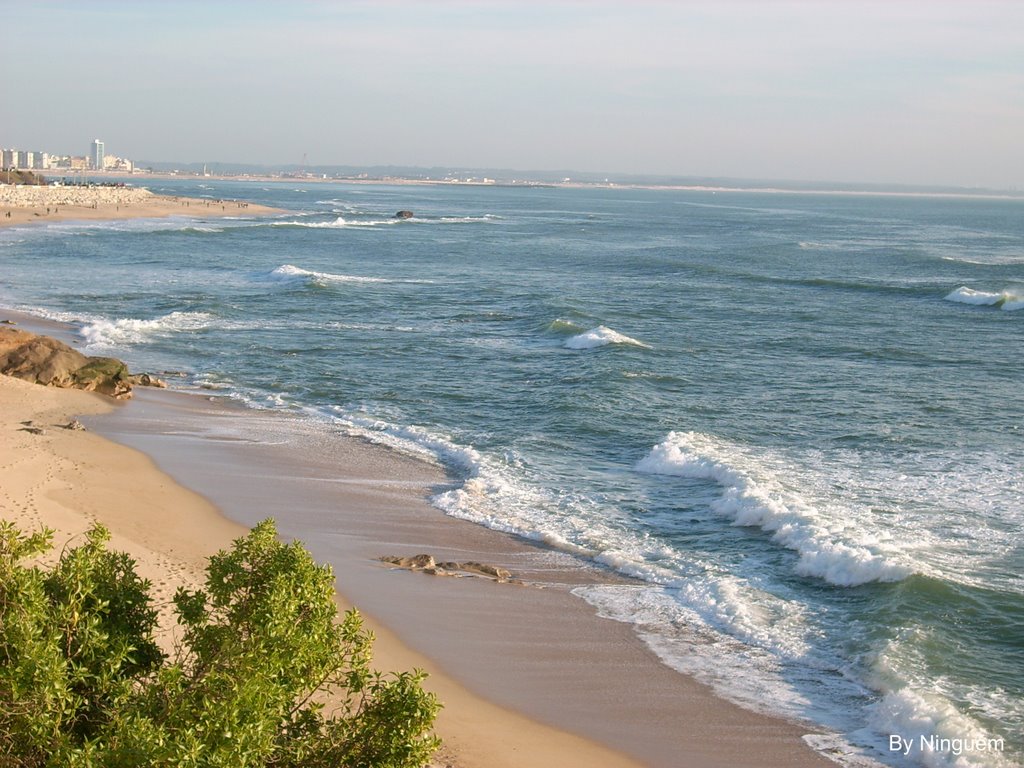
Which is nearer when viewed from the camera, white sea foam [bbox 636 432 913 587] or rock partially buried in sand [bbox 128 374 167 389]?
white sea foam [bbox 636 432 913 587]

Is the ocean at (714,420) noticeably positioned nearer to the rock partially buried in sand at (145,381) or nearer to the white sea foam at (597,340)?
the white sea foam at (597,340)

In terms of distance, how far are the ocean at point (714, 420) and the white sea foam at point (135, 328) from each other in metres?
0.17

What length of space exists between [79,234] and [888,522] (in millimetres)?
68169

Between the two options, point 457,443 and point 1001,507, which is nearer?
point 1001,507

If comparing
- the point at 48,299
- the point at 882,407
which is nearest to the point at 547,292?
the point at 48,299

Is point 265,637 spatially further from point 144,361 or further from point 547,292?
point 547,292

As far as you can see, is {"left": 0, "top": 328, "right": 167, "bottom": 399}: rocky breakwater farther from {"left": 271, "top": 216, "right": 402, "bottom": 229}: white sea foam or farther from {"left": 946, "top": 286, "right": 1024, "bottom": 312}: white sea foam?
{"left": 271, "top": 216, "right": 402, "bottom": 229}: white sea foam

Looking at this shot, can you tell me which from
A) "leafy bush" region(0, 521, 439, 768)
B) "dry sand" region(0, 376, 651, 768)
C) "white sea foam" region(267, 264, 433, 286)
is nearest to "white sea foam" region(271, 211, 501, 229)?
"white sea foam" region(267, 264, 433, 286)

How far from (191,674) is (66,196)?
110512mm

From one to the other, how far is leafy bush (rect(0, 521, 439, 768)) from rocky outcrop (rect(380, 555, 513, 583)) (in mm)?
7404

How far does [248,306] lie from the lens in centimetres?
A: 4400

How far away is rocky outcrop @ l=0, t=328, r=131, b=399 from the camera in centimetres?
2573

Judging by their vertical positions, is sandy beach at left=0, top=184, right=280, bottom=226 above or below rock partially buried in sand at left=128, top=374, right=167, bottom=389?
above

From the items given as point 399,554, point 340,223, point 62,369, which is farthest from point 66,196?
point 399,554
